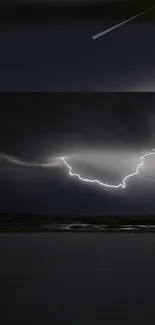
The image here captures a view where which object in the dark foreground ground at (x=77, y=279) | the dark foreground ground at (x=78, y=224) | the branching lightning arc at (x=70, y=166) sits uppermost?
the branching lightning arc at (x=70, y=166)

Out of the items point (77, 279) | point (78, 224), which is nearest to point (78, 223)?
point (78, 224)

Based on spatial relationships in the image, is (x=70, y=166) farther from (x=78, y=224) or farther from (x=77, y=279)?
(x=77, y=279)

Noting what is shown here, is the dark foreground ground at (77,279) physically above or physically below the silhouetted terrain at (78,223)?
below

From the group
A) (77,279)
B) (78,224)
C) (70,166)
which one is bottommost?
(77,279)

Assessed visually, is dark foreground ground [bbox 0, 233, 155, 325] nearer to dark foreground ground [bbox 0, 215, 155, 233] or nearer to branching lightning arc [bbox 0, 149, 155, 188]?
dark foreground ground [bbox 0, 215, 155, 233]

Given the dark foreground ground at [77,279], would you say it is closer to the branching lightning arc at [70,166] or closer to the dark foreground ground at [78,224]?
the dark foreground ground at [78,224]

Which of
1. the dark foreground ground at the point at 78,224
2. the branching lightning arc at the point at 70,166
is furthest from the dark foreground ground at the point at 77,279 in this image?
the branching lightning arc at the point at 70,166

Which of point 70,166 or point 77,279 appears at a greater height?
point 70,166

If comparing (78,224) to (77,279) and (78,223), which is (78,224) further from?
(77,279)

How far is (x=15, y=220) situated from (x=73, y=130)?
330mm

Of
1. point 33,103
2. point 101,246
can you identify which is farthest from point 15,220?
point 33,103

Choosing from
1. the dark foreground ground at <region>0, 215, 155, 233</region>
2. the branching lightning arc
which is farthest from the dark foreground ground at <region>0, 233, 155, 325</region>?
the branching lightning arc

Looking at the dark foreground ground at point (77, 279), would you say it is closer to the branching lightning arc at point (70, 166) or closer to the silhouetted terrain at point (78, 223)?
the silhouetted terrain at point (78, 223)

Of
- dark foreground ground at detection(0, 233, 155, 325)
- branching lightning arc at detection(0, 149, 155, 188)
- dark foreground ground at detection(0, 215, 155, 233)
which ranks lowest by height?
dark foreground ground at detection(0, 233, 155, 325)
